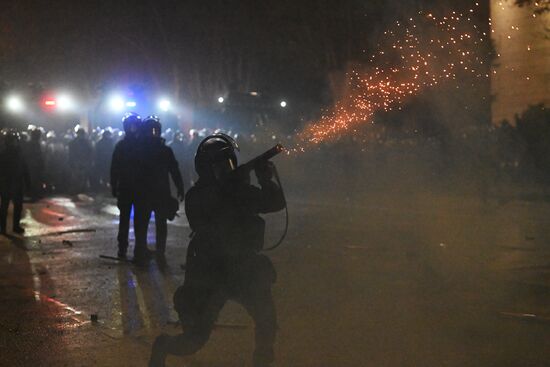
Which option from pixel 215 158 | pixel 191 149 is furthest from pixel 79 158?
pixel 215 158

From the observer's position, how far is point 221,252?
4984 mm

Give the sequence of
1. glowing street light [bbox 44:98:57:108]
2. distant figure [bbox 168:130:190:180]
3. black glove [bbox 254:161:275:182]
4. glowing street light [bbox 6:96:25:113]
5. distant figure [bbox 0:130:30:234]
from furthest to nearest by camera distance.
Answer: glowing street light [bbox 6:96:25:113], glowing street light [bbox 44:98:57:108], distant figure [bbox 168:130:190:180], distant figure [bbox 0:130:30:234], black glove [bbox 254:161:275:182]

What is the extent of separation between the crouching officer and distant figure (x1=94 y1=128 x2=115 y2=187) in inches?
715

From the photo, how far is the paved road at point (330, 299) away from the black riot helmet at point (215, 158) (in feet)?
5.59

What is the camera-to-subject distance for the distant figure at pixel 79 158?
74.3 ft


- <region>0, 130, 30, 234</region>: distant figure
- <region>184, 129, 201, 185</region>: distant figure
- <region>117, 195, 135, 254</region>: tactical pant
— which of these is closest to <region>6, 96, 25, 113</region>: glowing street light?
<region>184, 129, 201, 185</region>: distant figure

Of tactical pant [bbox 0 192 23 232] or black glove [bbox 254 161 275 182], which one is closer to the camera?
black glove [bbox 254 161 275 182]

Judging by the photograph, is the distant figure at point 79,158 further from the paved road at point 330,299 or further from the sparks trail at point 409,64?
the sparks trail at point 409,64

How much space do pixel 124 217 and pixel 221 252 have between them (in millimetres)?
6241

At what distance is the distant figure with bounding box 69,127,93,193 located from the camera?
22.7 metres

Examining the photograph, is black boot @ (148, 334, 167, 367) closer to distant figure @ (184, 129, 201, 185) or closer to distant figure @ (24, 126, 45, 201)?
distant figure @ (24, 126, 45, 201)

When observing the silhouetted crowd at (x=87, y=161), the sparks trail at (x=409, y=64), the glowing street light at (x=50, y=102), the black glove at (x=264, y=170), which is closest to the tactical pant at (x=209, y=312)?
the black glove at (x=264, y=170)

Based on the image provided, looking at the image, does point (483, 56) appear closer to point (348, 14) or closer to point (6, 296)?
point (348, 14)

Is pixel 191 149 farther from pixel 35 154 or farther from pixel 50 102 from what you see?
pixel 50 102
